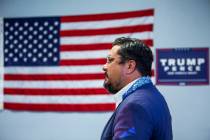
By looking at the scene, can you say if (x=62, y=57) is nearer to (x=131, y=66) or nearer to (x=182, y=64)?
(x=182, y=64)

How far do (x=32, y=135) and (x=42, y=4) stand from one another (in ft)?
4.38

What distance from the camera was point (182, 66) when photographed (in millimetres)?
3121

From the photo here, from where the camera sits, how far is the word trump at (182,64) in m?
3.10

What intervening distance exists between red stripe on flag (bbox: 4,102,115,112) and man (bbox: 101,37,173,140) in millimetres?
1832

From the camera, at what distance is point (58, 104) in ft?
11.3

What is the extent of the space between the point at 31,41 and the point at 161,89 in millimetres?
1387

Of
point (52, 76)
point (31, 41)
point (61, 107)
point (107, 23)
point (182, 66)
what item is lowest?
point (61, 107)

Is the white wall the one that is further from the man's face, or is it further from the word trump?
the man's face

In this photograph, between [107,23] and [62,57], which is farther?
[62,57]

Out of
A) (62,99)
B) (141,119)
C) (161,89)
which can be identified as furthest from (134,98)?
(62,99)

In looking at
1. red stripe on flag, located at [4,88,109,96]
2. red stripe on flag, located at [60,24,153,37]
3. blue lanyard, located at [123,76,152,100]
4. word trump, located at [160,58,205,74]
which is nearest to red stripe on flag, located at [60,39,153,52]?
red stripe on flag, located at [60,24,153,37]

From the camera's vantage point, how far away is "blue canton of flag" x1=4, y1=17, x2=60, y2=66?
3457 mm

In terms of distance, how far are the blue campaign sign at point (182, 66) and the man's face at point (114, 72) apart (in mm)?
1769

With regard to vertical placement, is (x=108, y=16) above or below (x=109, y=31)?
above
